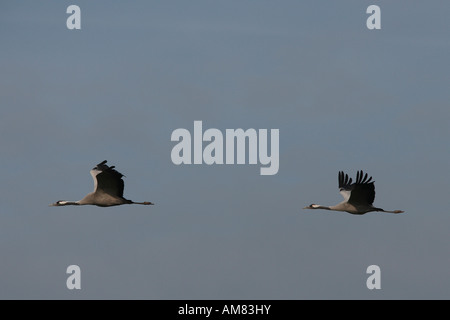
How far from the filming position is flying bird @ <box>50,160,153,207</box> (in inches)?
2258

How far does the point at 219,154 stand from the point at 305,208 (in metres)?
6.06

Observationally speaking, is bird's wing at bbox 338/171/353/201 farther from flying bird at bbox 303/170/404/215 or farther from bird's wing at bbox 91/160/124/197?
bird's wing at bbox 91/160/124/197

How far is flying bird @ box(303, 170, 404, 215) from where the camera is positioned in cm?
5884

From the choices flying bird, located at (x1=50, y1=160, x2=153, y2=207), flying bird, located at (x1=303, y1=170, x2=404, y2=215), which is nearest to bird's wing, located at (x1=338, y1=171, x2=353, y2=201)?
flying bird, located at (x1=303, y1=170, x2=404, y2=215)

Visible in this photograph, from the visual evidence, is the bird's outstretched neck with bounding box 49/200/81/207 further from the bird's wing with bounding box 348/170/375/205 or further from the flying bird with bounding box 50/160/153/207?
the bird's wing with bounding box 348/170/375/205

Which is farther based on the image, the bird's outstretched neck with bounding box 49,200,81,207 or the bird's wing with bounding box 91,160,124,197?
the bird's outstretched neck with bounding box 49,200,81,207

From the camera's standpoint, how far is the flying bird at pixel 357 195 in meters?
58.8

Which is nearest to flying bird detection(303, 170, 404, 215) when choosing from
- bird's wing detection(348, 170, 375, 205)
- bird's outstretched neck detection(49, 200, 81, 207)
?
bird's wing detection(348, 170, 375, 205)

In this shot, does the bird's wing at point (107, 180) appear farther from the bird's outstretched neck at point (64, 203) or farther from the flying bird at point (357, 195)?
the flying bird at point (357, 195)

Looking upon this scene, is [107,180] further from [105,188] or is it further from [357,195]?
[357,195]

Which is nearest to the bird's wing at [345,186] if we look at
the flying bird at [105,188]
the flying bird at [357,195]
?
the flying bird at [357,195]

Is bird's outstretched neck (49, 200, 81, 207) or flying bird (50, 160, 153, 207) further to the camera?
bird's outstretched neck (49, 200, 81, 207)

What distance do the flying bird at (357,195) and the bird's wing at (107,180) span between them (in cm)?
945
